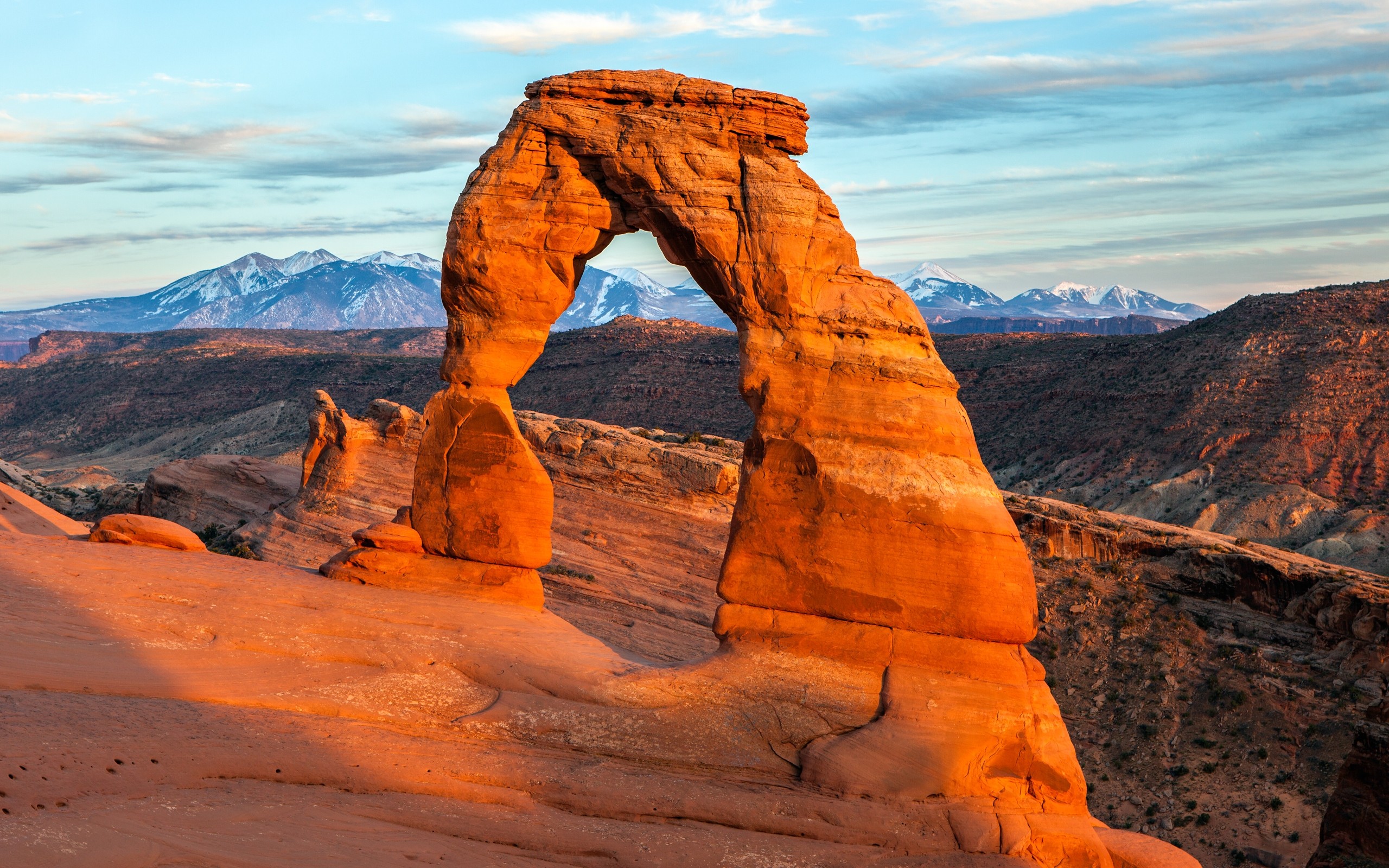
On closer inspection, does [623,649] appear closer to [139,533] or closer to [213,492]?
[139,533]

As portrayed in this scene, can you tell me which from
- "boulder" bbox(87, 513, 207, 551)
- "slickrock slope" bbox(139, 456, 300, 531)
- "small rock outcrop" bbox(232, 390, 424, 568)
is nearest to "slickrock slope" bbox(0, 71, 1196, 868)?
"boulder" bbox(87, 513, 207, 551)

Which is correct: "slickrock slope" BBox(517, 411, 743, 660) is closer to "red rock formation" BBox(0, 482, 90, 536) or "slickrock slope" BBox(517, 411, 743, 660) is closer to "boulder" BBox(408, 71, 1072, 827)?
"boulder" BBox(408, 71, 1072, 827)

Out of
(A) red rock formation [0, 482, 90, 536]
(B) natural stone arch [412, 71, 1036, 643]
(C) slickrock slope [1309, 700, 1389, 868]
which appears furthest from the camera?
(A) red rock formation [0, 482, 90, 536]

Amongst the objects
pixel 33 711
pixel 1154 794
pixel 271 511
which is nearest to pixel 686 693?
pixel 33 711

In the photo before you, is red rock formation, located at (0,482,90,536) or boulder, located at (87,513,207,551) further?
red rock formation, located at (0,482,90,536)

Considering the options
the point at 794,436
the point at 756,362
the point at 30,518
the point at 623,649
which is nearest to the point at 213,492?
the point at 30,518

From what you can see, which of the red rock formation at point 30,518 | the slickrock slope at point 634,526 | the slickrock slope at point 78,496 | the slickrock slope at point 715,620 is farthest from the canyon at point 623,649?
the slickrock slope at point 78,496

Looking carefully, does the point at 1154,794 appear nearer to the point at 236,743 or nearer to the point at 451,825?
the point at 451,825
